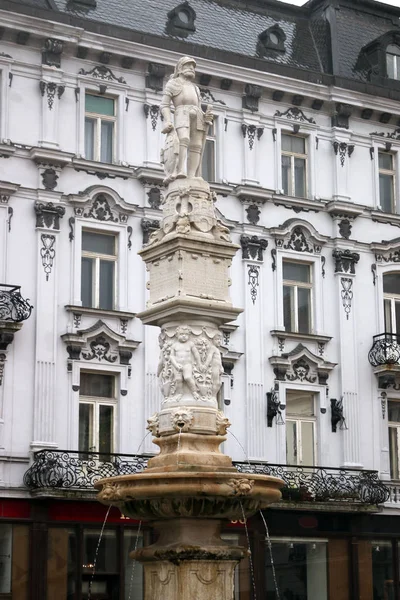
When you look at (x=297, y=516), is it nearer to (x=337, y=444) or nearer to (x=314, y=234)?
(x=337, y=444)

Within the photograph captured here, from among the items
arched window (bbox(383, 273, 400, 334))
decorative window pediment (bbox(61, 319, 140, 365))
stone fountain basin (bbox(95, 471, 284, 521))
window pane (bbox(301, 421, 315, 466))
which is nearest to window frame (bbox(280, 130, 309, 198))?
arched window (bbox(383, 273, 400, 334))

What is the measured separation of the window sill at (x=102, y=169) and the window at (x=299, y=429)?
23.1ft

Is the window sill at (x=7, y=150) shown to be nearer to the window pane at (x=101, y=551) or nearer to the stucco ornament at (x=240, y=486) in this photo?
the window pane at (x=101, y=551)

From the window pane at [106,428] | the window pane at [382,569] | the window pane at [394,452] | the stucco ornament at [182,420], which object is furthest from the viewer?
the window pane at [394,452]

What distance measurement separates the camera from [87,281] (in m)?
32.0

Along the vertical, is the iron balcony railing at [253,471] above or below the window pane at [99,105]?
below

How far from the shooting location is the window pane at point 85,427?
31.2 m

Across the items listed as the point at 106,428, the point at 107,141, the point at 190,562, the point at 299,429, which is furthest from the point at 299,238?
the point at 190,562

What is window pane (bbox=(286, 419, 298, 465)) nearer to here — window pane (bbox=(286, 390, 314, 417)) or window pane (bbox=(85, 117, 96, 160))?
window pane (bbox=(286, 390, 314, 417))

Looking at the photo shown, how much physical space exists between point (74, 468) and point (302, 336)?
7499 mm

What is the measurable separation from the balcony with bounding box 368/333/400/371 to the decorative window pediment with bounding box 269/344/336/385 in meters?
1.23

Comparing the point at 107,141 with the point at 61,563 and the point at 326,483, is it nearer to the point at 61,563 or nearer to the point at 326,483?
the point at 326,483

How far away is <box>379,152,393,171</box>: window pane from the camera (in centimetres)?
3722

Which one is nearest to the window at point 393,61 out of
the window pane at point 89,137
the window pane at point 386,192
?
the window pane at point 386,192
